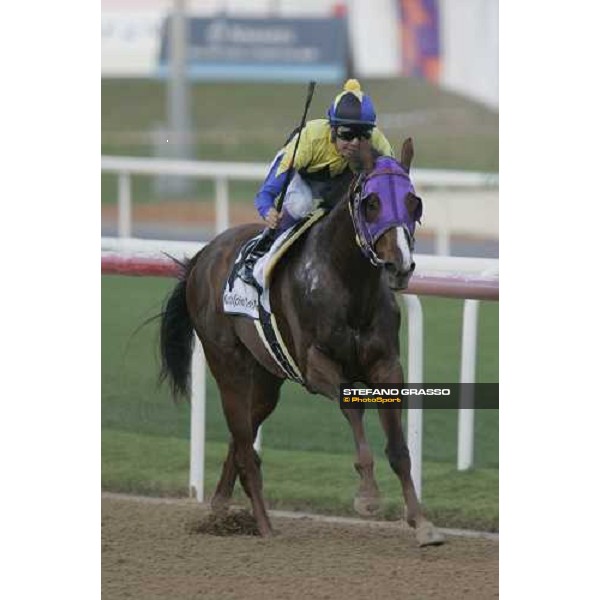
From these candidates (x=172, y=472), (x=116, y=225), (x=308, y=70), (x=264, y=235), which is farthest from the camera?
(x=308, y=70)

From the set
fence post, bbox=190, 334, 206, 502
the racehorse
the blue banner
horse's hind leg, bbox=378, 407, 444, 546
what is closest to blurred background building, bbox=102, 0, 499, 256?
the blue banner

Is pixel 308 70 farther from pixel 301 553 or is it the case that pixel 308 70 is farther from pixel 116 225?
pixel 301 553

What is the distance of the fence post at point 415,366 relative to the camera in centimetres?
603

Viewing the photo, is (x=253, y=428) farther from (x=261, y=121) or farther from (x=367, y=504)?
(x=261, y=121)

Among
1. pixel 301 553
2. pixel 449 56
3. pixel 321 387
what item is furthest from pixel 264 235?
pixel 449 56

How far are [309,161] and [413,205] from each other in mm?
744

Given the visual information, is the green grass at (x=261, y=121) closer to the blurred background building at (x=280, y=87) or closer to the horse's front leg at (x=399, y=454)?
the blurred background building at (x=280, y=87)

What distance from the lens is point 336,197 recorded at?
5.56 m

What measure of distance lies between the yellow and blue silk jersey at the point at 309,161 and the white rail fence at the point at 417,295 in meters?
0.59

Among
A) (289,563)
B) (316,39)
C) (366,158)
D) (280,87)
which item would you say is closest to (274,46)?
(316,39)

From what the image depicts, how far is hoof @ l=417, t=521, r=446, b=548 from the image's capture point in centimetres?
504

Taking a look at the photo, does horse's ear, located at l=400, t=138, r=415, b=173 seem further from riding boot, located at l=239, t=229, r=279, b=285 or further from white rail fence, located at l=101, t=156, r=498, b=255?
white rail fence, located at l=101, t=156, r=498, b=255

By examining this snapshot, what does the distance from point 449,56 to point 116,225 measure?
11.4 ft

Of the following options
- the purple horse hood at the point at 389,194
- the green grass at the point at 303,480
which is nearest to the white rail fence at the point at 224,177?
the green grass at the point at 303,480
